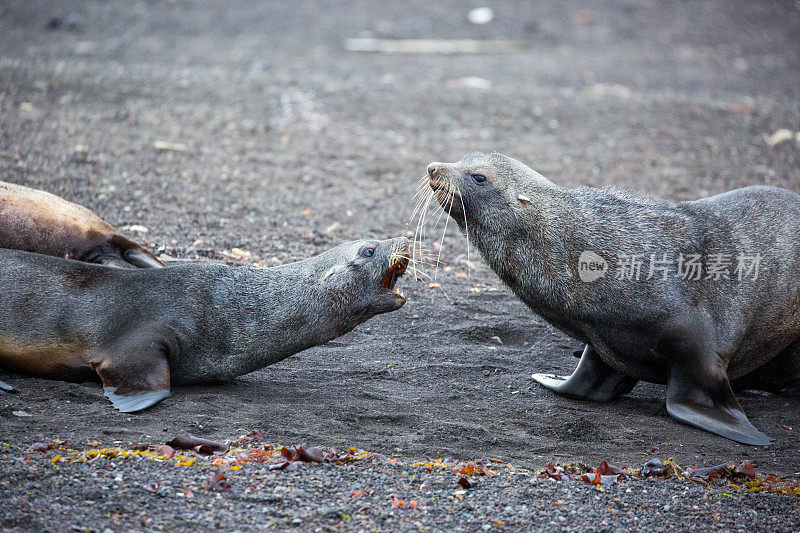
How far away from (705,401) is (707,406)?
33mm

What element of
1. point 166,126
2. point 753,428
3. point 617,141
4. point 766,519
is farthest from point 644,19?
point 766,519

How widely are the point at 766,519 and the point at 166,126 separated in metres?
8.99

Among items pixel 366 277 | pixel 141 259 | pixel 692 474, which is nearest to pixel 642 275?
pixel 692 474

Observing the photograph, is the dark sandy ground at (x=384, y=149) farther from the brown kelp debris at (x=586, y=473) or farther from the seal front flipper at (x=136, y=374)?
the brown kelp debris at (x=586, y=473)

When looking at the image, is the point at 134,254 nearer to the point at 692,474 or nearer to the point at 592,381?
the point at 592,381

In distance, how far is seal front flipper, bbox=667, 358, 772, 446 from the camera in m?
5.51

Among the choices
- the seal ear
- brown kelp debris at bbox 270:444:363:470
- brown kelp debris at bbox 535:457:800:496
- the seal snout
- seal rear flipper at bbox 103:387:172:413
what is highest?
the seal snout

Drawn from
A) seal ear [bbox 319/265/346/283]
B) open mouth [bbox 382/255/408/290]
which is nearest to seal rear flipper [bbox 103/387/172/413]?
seal ear [bbox 319/265/346/283]

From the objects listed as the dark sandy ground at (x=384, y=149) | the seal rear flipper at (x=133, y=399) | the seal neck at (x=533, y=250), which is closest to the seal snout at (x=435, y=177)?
the seal neck at (x=533, y=250)

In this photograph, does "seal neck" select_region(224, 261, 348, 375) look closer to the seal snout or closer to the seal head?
the seal head

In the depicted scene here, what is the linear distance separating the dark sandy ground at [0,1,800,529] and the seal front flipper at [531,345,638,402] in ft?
0.57

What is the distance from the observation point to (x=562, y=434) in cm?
548

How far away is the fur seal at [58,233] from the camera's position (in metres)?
6.83

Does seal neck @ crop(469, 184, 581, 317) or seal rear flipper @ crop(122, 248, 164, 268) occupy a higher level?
seal neck @ crop(469, 184, 581, 317)
